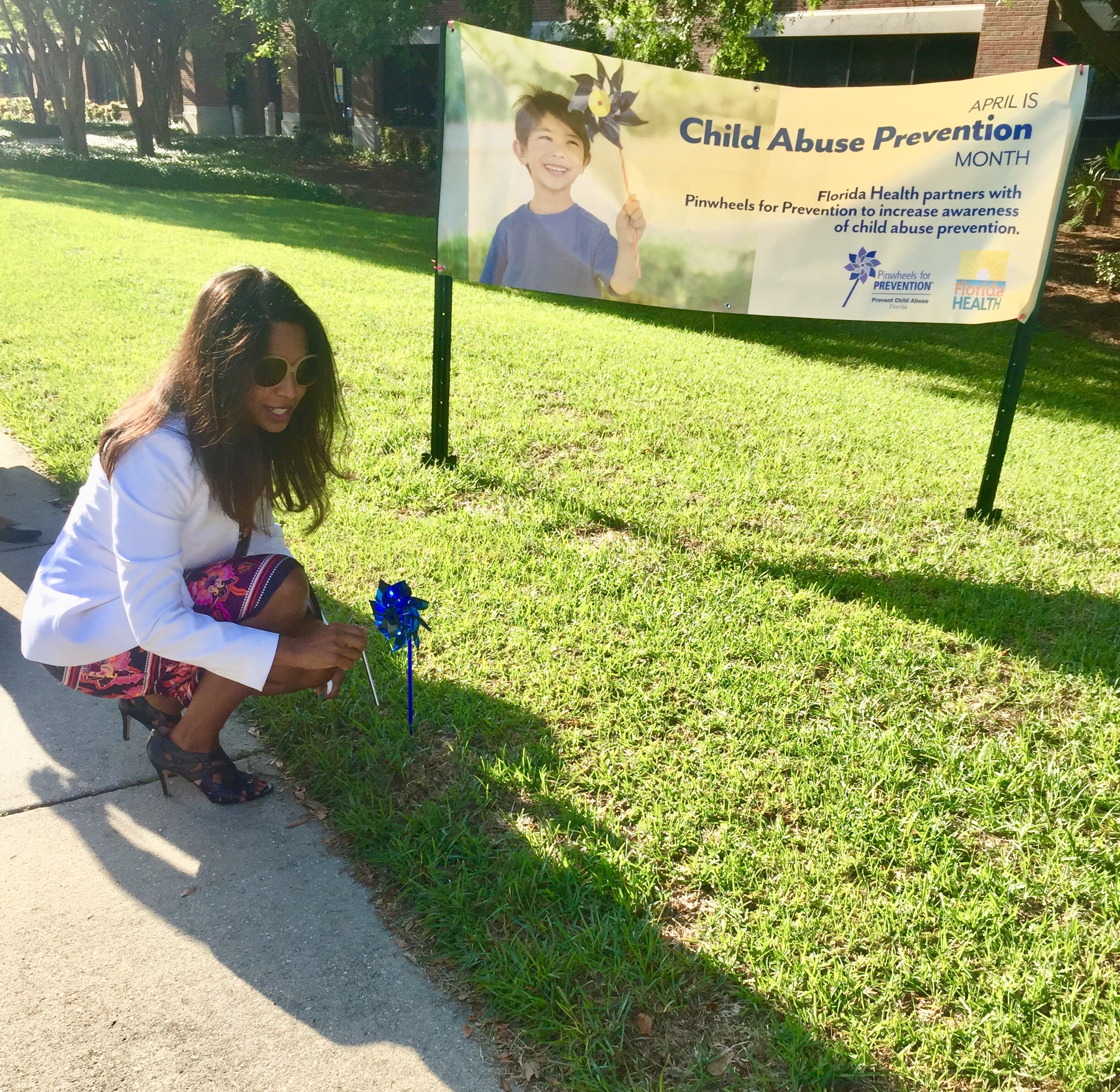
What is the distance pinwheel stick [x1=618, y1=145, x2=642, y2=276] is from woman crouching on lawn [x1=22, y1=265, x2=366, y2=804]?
262 centimetres

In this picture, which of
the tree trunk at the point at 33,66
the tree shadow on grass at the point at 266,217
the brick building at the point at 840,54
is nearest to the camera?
the tree shadow on grass at the point at 266,217

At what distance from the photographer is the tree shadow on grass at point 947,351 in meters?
9.44

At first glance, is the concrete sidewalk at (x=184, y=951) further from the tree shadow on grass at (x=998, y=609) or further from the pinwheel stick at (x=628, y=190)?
the pinwheel stick at (x=628, y=190)

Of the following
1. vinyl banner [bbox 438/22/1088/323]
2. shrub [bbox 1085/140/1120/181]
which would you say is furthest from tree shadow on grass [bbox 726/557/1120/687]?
shrub [bbox 1085/140/1120/181]

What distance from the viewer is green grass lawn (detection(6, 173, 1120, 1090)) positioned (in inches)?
87.8

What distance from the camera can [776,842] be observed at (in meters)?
2.71

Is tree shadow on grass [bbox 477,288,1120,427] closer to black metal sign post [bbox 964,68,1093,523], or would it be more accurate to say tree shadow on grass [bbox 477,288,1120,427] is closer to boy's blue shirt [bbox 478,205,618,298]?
black metal sign post [bbox 964,68,1093,523]

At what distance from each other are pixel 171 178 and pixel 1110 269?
19894 mm

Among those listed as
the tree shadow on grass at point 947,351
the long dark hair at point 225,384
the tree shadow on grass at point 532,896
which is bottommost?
the tree shadow on grass at point 947,351

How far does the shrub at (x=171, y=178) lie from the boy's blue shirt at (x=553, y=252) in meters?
20.0

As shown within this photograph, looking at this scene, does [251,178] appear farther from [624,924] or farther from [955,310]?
[624,924]

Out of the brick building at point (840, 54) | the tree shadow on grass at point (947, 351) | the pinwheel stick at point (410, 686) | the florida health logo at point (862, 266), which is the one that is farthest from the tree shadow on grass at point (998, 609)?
the brick building at point (840, 54)

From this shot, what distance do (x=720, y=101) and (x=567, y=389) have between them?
261 cm

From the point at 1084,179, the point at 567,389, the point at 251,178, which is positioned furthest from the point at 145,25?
the point at 567,389
